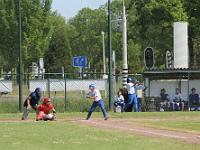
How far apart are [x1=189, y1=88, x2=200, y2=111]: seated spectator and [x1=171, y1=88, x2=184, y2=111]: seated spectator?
499mm

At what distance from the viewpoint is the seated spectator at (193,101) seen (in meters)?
33.0

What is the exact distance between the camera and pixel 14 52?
51156 millimetres

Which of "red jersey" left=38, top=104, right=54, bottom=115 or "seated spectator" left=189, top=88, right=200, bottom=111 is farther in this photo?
"seated spectator" left=189, top=88, right=200, bottom=111

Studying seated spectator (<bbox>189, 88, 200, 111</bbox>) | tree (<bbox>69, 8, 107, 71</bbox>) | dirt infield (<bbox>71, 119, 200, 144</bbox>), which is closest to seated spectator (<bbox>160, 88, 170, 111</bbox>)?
seated spectator (<bbox>189, 88, 200, 111</bbox>)

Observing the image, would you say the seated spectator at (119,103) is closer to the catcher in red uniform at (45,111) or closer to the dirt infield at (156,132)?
the catcher in red uniform at (45,111)

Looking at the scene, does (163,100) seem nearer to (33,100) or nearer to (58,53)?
(33,100)

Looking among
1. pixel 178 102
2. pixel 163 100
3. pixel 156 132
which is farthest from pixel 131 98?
pixel 156 132

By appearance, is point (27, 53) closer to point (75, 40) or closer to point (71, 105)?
point (71, 105)

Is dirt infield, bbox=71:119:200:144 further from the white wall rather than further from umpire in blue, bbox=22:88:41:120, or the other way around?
the white wall

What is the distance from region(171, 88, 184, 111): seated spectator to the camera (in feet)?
109

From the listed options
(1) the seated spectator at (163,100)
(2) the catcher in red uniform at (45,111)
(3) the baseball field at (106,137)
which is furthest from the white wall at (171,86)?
(3) the baseball field at (106,137)

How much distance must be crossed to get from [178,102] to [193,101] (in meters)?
0.84

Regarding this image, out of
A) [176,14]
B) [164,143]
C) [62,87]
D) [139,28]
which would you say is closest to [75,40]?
[139,28]

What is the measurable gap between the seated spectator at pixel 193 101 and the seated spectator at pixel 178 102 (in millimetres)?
499
